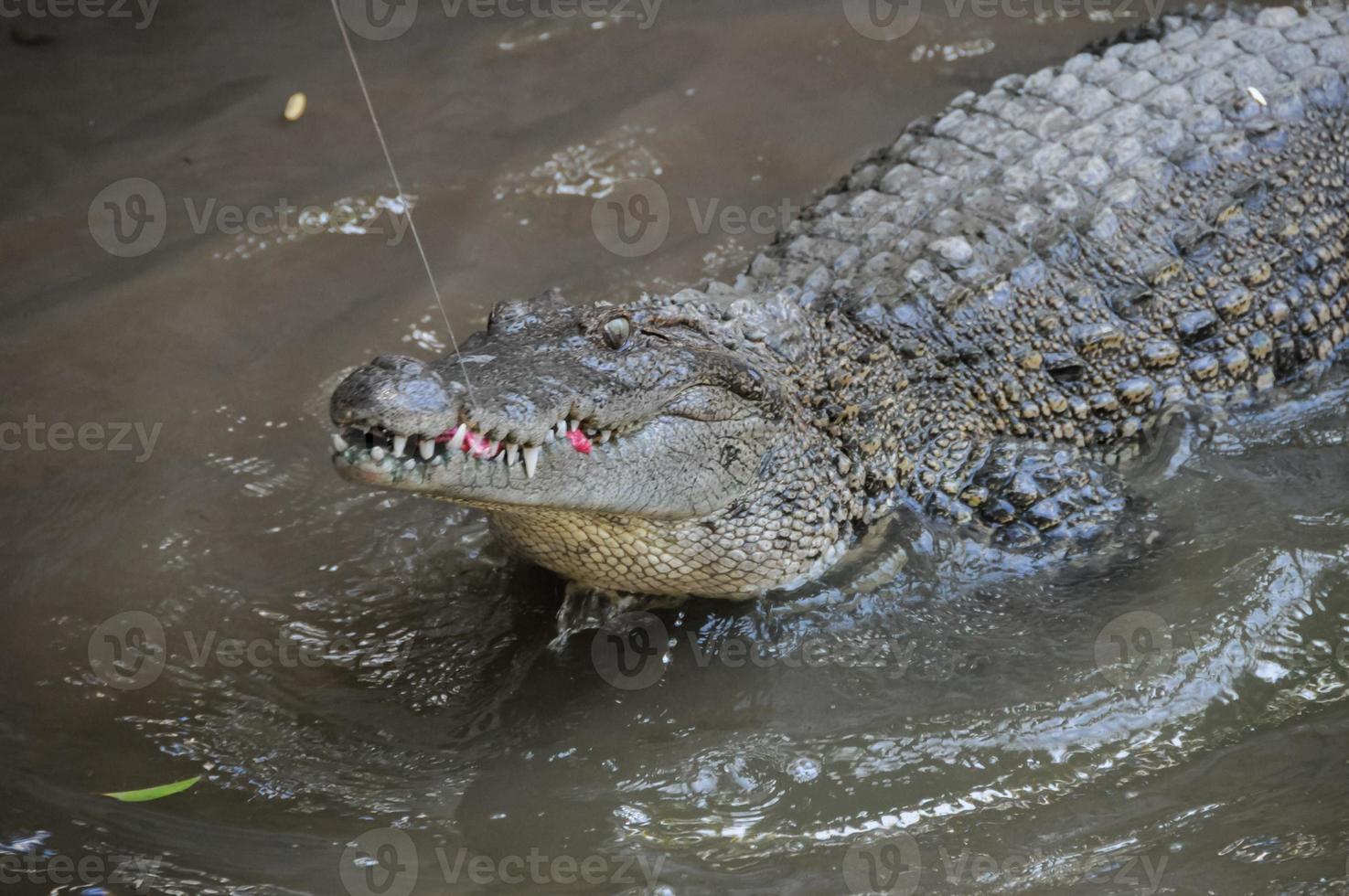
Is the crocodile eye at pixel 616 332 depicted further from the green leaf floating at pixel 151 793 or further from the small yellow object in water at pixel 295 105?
the small yellow object in water at pixel 295 105

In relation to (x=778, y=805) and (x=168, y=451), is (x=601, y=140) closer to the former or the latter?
(x=168, y=451)

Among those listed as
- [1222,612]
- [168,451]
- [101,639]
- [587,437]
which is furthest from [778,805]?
[168,451]

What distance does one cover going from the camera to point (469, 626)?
4.00m

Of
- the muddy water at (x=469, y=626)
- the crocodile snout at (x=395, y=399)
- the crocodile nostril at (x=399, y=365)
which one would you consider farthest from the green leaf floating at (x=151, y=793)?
the crocodile nostril at (x=399, y=365)

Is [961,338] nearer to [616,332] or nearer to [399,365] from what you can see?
[616,332]

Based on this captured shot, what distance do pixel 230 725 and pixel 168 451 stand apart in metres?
1.43

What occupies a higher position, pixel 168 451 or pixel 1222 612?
pixel 168 451

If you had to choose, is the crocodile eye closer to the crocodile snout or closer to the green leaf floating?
the crocodile snout

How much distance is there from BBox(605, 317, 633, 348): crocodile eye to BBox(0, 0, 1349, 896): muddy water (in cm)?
99

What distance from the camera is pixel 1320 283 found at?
4750mm

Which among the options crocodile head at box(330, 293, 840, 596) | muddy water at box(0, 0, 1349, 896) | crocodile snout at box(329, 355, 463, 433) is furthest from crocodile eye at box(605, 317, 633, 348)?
muddy water at box(0, 0, 1349, 896)

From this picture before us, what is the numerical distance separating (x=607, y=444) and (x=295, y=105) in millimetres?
3485

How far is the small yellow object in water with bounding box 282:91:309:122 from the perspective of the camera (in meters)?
5.94

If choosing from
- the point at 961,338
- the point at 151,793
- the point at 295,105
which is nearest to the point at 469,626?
the point at 151,793
